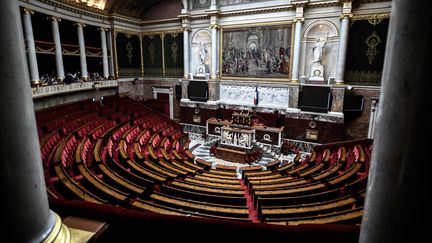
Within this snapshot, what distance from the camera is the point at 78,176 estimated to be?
5535mm

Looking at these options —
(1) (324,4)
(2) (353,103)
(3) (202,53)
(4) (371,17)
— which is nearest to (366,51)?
(4) (371,17)

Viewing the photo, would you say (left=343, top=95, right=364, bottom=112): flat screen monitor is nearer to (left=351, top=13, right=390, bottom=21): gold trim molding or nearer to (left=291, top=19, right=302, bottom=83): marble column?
(left=291, top=19, right=302, bottom=83): marble column

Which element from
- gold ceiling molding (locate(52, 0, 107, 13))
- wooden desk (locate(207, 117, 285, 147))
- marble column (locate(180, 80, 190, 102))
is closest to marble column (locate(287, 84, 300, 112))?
wooden desk (locate(207, 117, 285, 147))

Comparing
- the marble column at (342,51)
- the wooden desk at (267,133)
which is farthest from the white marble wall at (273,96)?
the marble column at (342,51)

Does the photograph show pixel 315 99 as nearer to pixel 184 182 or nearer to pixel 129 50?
pixel 184 182

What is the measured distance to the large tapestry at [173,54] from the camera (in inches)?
667

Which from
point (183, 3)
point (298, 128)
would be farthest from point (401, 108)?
point (183, 3)

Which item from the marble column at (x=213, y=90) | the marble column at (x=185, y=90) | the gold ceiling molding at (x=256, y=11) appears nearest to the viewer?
the gold ceiling molding at (x=256, y=11)

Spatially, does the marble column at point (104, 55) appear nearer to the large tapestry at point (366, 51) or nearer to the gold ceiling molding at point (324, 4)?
the gold ceiling molding at point (324, 4)

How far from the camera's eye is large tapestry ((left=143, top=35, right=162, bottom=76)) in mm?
17719

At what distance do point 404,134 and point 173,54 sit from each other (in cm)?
1716

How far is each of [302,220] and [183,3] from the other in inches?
606

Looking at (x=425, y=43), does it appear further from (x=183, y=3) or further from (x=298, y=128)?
(x=183, y=3)

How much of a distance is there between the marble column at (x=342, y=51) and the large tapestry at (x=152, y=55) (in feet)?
38.8
